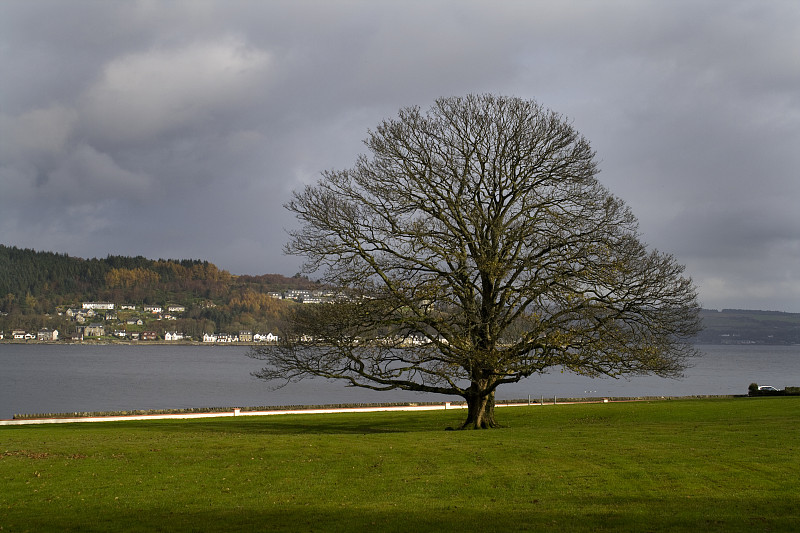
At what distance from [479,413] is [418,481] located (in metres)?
12.7

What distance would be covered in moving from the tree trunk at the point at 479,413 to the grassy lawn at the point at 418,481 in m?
2.28

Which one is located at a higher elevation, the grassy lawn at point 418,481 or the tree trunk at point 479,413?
the tree trunk at point 479,413

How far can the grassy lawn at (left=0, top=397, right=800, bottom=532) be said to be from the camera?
44.0ft

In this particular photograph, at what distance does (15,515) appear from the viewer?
14.2m

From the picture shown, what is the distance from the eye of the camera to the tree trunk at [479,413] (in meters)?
29.3

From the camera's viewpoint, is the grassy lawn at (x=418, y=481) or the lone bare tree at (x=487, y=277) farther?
the lone bare tree at (x=487, y=277)

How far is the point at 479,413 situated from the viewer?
96.5 ft

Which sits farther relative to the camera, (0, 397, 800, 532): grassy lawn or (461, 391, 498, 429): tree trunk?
(461, 391, 498, 429): tree trunk

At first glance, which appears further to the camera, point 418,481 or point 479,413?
point 479,413

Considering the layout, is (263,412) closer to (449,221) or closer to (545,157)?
(449,221)

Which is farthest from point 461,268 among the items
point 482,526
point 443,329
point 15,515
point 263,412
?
point 263,412

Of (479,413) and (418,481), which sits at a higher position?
(479,413)

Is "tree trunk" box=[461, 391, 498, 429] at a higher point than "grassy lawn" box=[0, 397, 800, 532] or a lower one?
higher

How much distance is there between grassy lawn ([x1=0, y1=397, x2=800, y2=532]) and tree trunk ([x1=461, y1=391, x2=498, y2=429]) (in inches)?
89.8
